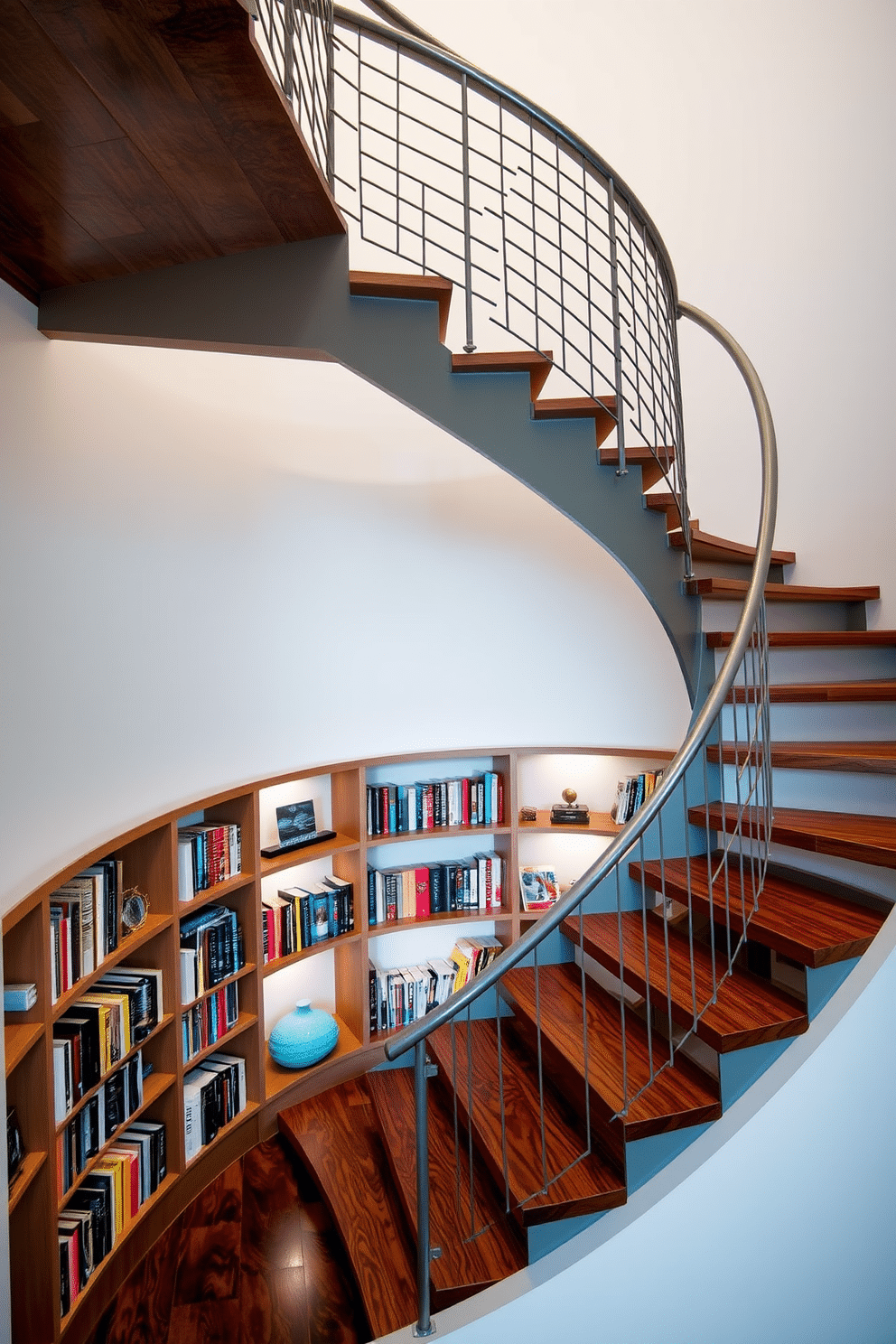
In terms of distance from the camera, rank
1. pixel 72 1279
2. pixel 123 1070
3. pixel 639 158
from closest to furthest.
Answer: pixel 72 1279 < pixel 123 1070 < pixel 639 158

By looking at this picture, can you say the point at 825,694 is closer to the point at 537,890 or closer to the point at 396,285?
the point at 537,890

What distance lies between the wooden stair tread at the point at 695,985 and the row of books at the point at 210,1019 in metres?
1.30

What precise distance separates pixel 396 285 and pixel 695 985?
2148 mm

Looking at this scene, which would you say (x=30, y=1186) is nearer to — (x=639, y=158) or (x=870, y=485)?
(x=870, y=485)

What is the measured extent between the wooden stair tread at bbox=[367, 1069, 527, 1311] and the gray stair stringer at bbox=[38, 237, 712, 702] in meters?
2.06

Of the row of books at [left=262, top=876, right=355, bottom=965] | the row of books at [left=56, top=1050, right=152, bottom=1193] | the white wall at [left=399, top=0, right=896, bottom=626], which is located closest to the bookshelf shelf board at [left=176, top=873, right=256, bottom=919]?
the row of books at [left=262, top=876, right=355, bottom=965]

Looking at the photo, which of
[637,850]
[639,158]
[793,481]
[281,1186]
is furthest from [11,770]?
[639,158]

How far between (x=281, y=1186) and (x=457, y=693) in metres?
2.10

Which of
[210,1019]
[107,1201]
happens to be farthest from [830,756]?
[107,1201]

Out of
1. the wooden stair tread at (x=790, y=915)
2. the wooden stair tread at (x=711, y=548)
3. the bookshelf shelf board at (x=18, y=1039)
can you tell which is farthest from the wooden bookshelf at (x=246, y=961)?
the wooden stair tread at (x=711, y=548)

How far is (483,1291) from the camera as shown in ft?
6.14

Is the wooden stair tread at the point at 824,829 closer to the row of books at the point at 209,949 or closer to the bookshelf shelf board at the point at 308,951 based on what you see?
the bookshelf shelf board at the point at 308,951

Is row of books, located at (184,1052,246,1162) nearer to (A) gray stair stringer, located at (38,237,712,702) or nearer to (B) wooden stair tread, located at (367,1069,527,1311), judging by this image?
(B) wooden stair tread, located at (367,1069,527,1311)

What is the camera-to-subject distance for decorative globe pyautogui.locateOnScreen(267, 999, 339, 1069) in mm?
3205
